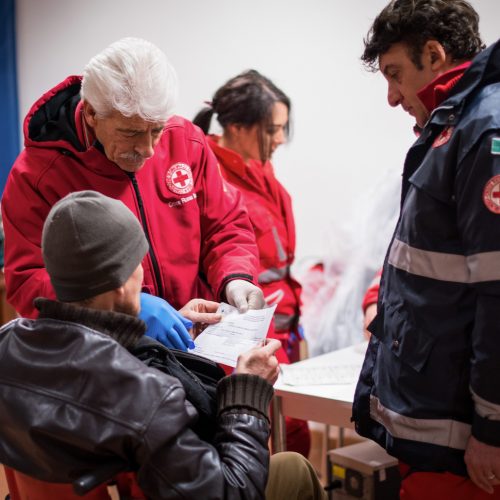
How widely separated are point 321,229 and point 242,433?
246 cm

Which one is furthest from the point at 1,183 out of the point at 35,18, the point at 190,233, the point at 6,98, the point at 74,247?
the point at 74,247

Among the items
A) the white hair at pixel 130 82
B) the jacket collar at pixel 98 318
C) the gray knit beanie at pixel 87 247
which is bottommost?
the jacket collar at pixel 98 318

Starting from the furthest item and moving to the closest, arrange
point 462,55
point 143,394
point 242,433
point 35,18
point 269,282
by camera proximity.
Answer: point 35,18, point 269,282, point 462,55, point 242,433, point 143,394

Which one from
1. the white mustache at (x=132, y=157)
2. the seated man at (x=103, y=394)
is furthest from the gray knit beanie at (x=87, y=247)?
the white mustache at (x=132, y=157)

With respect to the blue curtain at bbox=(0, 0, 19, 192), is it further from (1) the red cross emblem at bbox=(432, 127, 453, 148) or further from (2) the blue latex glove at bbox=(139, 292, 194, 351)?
(1) the red cross emblem at bbox=(432, 127, 453, 148)

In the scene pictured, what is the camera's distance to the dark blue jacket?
4.11ft

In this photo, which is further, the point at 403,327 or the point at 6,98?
the point at 6,98

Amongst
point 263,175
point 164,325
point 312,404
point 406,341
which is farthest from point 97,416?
point 263,175

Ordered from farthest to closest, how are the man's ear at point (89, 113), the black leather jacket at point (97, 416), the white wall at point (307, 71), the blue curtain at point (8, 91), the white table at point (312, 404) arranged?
the blue curtain at point (8, 91), the white wall at point (307, 71), the white table at point (312, 404), the man's ear at point (89, 113), the black leather jacket at point (97, 416)

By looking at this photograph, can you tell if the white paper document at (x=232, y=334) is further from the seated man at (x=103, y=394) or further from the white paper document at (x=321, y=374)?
the white paper document at (x=321, y=374)

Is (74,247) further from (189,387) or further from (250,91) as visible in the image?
(250,91)

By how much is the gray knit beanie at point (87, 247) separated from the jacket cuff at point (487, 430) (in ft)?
2.28

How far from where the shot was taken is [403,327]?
55.1 inches

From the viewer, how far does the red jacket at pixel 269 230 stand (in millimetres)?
2805
